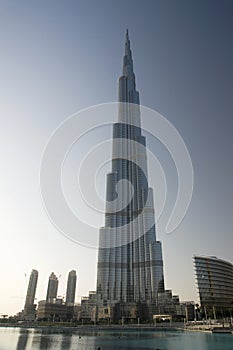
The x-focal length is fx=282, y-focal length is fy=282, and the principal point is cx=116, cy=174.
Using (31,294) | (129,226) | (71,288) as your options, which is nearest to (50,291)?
(71,288)

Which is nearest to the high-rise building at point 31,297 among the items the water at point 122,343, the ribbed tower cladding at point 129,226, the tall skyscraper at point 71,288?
the tall skyscraper at point 71,288

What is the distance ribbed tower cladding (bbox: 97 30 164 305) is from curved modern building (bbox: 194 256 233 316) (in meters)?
21.4

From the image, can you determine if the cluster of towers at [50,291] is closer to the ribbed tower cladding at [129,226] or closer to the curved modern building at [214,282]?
the ribbed tower cladding at [129,226]

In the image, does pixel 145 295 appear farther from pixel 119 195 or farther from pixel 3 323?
pixel 3 323

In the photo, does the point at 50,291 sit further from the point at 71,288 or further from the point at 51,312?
the point at 51,312

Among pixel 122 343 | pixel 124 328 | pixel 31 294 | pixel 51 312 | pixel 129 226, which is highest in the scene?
pixel 129 226

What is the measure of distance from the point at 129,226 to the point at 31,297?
6653 cm

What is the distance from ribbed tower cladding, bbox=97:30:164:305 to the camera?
12144 cm

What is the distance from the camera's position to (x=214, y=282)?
10756 centimetres

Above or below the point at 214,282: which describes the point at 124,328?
below

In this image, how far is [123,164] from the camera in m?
148

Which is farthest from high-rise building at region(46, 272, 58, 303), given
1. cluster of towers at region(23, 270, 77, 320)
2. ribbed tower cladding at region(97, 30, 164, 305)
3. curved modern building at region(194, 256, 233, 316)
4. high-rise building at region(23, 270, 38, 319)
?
curved modern building at region(194, 256, 233, 316)

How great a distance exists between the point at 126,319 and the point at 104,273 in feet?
73.9

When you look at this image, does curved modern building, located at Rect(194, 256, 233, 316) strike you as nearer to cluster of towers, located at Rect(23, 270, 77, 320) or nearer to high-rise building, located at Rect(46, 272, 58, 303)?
cluster of towers, located at Rect(23, 270, 77, 320)
